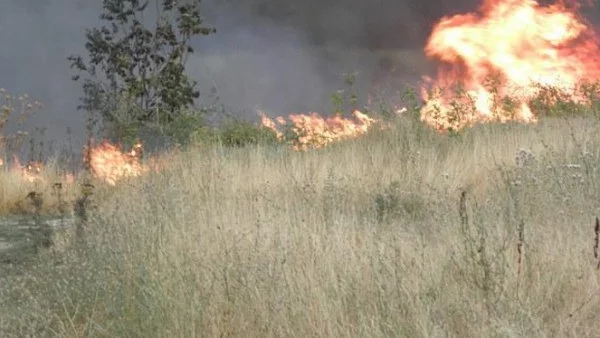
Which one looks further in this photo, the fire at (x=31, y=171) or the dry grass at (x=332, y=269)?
the fire at (x=31, y=171)

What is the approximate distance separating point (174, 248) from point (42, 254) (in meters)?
1.64

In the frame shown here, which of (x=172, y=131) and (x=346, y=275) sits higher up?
(x=172, y=131)

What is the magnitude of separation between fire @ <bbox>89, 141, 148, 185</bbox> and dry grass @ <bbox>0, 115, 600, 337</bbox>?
3.54 meters

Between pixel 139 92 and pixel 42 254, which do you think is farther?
pixel 139 92

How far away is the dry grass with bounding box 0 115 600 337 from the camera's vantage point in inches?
169

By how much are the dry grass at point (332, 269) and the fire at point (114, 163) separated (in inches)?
139

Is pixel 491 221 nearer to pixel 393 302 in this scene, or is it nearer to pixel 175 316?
pixel 393 302

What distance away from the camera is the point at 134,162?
43.2 ft

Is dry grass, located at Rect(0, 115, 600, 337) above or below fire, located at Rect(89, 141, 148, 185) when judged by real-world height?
below

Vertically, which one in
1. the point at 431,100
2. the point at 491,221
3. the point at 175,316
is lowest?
the point at 175,316

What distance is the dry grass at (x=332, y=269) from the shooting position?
4.30 metres

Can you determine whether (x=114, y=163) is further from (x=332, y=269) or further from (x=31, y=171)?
(x=332, y=269)

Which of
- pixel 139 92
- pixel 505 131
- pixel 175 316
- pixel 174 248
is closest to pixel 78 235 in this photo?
pixel 174 248

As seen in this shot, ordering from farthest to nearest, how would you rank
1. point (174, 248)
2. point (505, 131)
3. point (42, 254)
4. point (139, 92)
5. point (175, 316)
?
point (139, 92), point (505, 131), point (42, 254), point (174, 248), point (175, 316)
